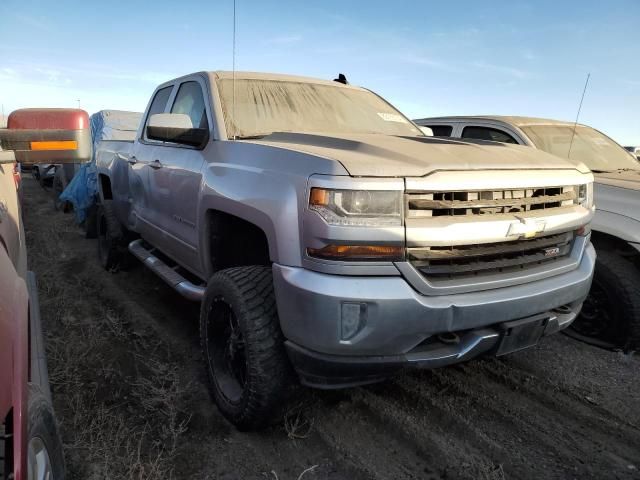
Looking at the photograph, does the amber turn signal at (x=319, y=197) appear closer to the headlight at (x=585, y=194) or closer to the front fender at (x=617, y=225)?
the headlight at (x=585, y=194)

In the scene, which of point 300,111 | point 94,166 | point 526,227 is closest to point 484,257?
point 526,227

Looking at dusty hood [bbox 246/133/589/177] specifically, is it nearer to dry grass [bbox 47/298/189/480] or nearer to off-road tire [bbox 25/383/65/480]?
off-road tire [bbox 25/383/65/480]

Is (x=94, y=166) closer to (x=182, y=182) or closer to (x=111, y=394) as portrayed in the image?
(x=182, y=182)

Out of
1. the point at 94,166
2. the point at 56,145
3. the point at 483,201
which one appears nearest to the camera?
the point at 56,145

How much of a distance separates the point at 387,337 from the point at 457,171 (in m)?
0.79

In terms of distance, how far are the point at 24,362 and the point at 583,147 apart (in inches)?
202

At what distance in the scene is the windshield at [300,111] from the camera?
319cm

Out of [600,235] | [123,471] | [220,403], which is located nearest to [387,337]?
[220,403]

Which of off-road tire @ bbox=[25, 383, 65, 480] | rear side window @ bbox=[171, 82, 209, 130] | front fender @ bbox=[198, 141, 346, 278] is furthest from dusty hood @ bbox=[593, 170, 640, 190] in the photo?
off-road tire @ bbox=[25, 383, 65, 480]

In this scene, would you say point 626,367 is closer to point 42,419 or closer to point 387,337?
point 387,337

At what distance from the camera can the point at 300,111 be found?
3.41 m

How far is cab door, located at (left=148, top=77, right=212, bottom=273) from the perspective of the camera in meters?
3.14

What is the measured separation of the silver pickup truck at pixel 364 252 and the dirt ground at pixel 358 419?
0.84 feet

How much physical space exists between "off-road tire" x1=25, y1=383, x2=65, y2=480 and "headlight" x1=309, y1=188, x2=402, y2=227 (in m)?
1.16
